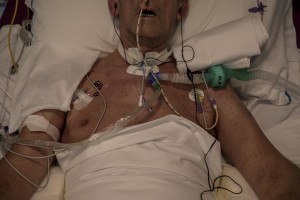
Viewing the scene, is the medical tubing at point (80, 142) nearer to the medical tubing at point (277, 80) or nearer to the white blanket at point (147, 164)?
the white blanket at point (147, 164)

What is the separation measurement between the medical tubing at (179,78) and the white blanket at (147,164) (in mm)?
201

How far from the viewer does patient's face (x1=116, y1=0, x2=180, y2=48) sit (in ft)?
4.91

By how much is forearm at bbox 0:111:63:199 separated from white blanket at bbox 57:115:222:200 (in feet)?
0.28

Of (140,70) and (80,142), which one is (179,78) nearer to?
(140,70)

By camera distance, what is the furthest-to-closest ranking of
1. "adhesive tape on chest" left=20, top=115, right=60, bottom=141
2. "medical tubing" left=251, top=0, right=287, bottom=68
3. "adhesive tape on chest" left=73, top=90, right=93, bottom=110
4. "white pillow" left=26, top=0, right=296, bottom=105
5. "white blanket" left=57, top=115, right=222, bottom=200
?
1. "white pillow" left=26, top=0, right=296, bottom=105
2. "medical tubing" left=251, top=0, right=287, bottom=68
3. "adhesive tape on chest" left=73, top=90, right=93, bottom=110
4. "adhesive tape on chest" left=20, top=115, right=60, bottom=141
5. "white blanket" left=57, top=115, right=222, bottom=200

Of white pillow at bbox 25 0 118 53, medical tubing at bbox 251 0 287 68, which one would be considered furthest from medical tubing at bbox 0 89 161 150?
medical tubing at bbox 251 0 287 68

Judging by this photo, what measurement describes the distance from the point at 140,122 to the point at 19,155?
1.66 ft

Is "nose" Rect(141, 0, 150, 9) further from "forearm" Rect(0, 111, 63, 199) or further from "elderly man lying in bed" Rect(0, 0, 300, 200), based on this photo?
"forearm" Rect(0, 111, 63, 199)

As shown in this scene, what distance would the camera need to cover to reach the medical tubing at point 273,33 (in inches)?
61.6

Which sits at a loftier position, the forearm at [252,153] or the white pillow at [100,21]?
the white pillow at [100,21]

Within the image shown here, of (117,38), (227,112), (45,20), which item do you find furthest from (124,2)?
(227,112)

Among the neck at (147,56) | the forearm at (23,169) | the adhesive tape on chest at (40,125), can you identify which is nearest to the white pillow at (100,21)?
the neck at (147,56)

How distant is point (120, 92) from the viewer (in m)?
1.43

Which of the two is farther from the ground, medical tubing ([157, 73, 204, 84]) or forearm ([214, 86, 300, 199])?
medical tubing ([157, 73, 204, 84])
